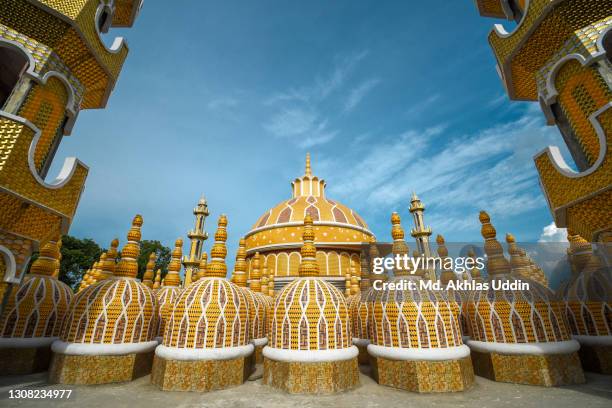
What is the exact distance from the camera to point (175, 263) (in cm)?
1358

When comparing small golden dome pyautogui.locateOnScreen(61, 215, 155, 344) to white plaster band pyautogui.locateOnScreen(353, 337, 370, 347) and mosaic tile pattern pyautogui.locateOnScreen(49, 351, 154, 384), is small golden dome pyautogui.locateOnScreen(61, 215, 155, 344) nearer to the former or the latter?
mosaic tile pattern pyautogui.locateOnScreen(49, 351, 154, 384)

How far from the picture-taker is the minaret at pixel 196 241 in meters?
26.1

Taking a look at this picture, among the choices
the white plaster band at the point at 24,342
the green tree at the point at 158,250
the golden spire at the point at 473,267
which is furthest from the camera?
the green tree at the point at 158,250

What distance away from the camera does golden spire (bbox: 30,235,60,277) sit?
10.4 meters

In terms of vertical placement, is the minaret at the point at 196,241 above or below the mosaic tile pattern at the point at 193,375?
above

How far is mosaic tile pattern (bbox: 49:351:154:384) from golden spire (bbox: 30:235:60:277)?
408cm

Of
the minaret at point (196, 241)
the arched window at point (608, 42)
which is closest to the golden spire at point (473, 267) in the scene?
the arched window at point (608, 42)

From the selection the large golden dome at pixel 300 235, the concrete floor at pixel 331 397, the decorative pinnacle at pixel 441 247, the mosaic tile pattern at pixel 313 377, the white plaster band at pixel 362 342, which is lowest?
the concrete floor at pixel 331 397

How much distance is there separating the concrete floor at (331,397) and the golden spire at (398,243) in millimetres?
3585

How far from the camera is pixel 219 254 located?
385 inches

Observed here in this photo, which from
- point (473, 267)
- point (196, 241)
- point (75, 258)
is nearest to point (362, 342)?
point (473, 267)

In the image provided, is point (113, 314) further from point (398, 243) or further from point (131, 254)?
point (398, 243)

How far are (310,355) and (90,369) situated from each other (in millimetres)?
6410

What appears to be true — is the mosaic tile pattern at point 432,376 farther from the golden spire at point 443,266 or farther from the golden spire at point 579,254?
the golden spire at point 579,254
